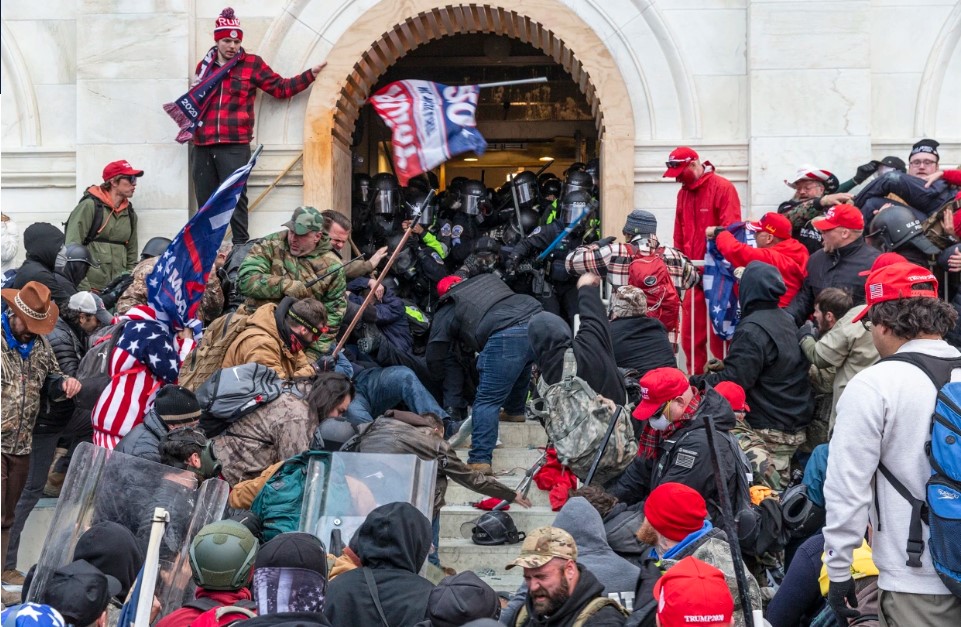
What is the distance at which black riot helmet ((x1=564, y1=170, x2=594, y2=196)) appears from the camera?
42.8 ft

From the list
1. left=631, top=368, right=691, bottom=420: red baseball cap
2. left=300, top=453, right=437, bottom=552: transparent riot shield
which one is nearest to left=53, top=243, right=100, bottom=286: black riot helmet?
left=300, top=453, right=437, bottom=552: transparent riot shield

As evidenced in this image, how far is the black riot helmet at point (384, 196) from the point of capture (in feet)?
44.4

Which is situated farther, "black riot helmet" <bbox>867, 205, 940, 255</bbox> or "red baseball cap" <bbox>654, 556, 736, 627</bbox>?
"black riot helmet" <bbox>867, 205, 940, 255</bbox>

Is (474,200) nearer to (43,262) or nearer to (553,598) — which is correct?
(43,262)

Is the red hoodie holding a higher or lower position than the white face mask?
higher

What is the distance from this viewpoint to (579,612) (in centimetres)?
493

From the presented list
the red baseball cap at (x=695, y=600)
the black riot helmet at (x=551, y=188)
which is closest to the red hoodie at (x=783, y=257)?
the black riot helmet at (x=551, y=188)

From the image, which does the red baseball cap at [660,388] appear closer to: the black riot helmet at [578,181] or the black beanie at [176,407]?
the black beanie at [176,407]

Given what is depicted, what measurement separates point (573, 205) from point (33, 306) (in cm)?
597

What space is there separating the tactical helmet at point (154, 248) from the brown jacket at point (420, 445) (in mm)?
5051

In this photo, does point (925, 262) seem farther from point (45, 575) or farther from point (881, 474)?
point (45, 575)

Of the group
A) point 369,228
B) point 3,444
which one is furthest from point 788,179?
point 3,444

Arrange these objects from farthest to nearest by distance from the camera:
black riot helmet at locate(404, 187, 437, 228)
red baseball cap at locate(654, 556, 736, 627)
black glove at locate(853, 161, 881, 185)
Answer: black riot helmet at locate(404, 187, 437, 228), black glove at locate(853, 161, 881, 185), red baseball cap at locate(654, 556, 736, 627)

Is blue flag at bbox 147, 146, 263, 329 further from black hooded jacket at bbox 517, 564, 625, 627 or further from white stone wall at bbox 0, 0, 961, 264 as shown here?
black hooded jacket at bbox 517, 564, 625, 627
